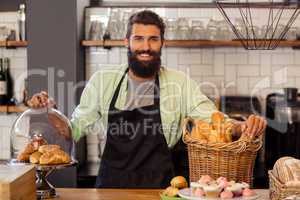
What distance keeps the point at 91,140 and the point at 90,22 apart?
2.90 feet

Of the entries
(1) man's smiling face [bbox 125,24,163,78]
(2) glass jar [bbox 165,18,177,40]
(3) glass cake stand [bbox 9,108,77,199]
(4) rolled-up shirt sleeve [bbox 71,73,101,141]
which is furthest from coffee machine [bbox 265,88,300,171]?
(3) glass cake stand [bbox 9,108,77,199]

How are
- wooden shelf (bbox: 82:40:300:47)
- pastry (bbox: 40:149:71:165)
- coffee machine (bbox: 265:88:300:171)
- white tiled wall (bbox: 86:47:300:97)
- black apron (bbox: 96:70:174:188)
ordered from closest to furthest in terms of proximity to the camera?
pastry (bbox: 40:149:71:165), black apron (bbox: 96:70:174:188), coffee machine (bbox: 265:88:300:171), wooden shelf (bbox: 82:40:300:47), white tiled wall (bbox: 86:47:300:97)

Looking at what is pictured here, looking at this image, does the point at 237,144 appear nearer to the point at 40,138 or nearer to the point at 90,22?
the point at 40,138

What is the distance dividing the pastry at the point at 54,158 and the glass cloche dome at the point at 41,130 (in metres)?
0.18

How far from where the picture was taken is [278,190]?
5.56 ft

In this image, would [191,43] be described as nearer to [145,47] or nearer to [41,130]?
[145,47]

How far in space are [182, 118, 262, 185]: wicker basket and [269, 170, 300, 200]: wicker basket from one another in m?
0.16

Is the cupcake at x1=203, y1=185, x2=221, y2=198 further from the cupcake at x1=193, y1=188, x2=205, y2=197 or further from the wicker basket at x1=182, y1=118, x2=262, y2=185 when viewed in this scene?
the wicker basket at x1=182, y1=118, x2=262, y2=185

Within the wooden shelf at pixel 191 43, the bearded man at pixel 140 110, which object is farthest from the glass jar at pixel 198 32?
the bearded man at pixel 140 110

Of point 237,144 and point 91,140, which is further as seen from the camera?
point 91,140

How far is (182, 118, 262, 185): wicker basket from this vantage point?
1.89m

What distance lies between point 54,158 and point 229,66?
2.26 meters

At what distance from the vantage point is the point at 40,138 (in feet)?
7.22

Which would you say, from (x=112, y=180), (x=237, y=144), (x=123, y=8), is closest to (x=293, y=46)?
(x=123, y=8)
